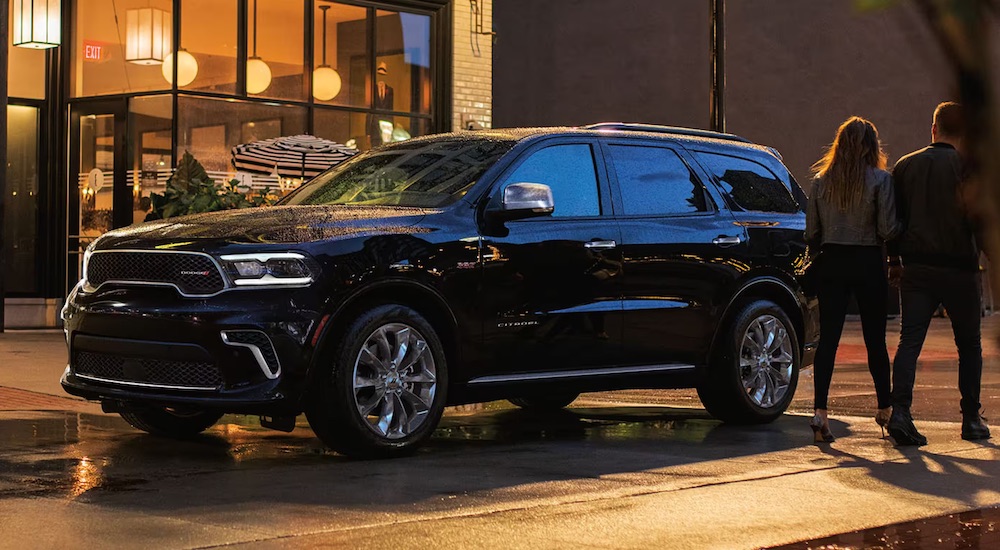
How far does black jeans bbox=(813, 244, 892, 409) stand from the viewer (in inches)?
328

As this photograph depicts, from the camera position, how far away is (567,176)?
8664mm

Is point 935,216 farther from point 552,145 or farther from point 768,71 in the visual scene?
point 768,71

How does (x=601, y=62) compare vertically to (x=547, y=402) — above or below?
above

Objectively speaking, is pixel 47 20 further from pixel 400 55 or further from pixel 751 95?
pixel 751 95

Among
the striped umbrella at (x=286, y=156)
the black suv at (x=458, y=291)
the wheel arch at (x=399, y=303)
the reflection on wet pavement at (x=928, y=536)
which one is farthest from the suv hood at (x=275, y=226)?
the striped umbrella at (x=286, y=156)

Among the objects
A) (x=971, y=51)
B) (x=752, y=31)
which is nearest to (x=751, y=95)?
(x=752, y=31)

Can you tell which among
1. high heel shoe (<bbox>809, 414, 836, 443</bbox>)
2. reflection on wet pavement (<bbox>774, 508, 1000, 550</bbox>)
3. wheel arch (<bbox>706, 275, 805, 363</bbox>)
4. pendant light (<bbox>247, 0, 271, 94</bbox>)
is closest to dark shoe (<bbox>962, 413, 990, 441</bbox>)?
high heel shoe (<bbox>809, 414, 836, 443</bbox>)

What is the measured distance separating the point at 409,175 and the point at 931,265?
2.93 m

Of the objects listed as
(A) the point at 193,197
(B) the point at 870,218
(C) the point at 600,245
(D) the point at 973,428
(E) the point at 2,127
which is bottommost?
(D) the point at 973,428

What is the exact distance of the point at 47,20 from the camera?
1845 centimetres

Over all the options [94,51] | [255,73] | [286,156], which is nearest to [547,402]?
[286,156]

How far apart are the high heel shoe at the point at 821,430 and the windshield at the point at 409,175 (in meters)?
2.27

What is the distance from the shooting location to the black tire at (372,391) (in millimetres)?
7160

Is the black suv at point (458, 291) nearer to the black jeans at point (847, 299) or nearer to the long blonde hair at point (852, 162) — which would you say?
the black jeans at point (847, 299)
